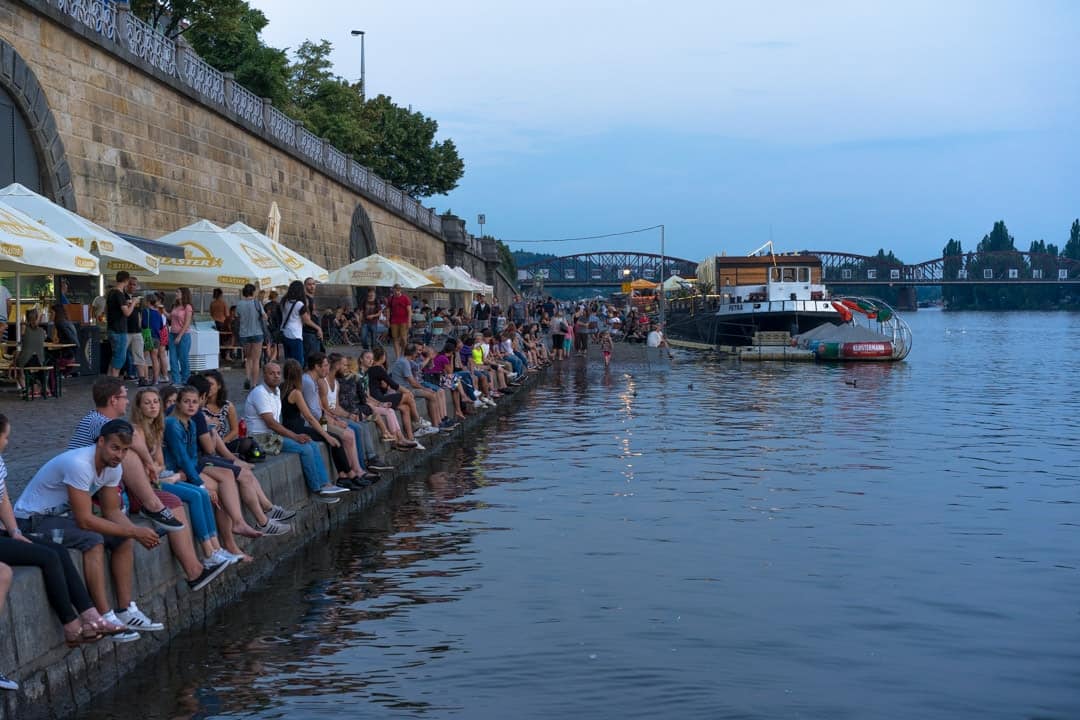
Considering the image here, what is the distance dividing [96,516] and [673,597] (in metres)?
4.51

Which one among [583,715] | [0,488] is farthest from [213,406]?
[583,715]

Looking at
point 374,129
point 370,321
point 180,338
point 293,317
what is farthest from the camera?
point 374,129

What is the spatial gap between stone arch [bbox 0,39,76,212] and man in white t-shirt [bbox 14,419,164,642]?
1222 centimetres

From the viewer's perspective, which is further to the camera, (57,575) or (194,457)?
(194,457)

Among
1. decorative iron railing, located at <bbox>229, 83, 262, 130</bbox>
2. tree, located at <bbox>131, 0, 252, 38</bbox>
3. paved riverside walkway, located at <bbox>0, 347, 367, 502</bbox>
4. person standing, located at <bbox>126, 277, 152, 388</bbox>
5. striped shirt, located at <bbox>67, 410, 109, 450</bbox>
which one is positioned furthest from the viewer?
tree, located at <bbox>131, 0, 252, 38</bbox>

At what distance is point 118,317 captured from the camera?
685 inches

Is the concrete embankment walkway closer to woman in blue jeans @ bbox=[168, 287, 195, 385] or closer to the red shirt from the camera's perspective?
woman in blue jeans @ bbox=[168, 287, 195, 385]

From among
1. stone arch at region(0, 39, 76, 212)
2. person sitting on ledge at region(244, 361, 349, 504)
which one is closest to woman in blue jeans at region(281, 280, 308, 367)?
stone arch at region(0, 39, 76, 212)

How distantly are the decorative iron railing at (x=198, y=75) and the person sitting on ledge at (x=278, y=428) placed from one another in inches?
377

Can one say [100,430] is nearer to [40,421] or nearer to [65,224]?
[40,421]

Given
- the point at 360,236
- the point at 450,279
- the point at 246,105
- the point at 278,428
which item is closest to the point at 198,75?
the point at 246,105

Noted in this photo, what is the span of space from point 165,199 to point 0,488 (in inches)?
703

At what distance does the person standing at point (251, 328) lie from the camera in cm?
1862

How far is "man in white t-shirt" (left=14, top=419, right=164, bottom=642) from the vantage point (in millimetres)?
7324
